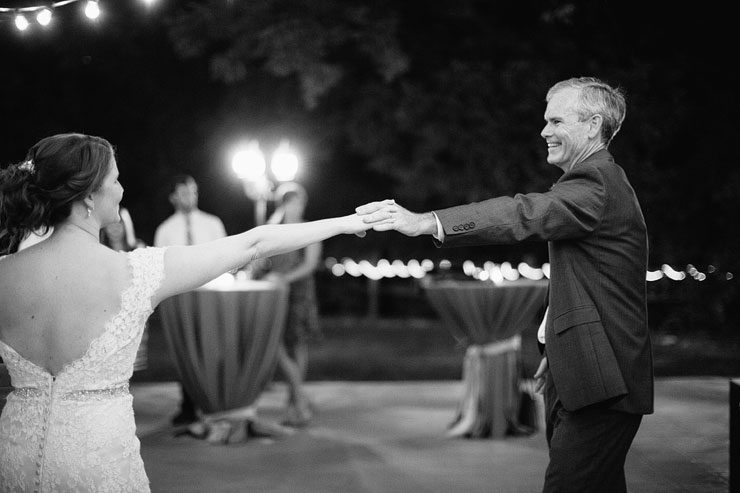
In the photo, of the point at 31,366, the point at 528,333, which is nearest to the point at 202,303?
the point at 31,366

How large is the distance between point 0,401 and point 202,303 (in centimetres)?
262

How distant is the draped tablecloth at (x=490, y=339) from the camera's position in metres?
5.30

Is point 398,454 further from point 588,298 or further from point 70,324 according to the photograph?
point 70,324

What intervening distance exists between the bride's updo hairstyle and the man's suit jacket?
92cm

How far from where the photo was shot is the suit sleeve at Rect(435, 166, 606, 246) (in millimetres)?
2238

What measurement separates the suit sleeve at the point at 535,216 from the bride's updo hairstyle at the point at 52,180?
922 millimetres

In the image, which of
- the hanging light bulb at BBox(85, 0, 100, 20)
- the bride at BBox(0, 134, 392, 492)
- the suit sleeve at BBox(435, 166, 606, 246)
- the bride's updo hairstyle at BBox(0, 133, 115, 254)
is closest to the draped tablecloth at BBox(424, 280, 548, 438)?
the hanging light bulb at BBox(85, 0, 100, 20)

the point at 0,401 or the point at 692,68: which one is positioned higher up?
the point at 692,68

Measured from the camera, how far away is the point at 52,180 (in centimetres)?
199

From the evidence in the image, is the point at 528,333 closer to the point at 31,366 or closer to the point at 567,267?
the point at 567,267

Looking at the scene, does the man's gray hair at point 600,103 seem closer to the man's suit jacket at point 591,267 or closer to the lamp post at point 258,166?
the man's suit jacket at point 591,267

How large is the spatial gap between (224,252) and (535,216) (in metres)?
0.82

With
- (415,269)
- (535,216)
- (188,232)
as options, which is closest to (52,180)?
(535,216)

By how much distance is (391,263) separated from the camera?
12398 mm
